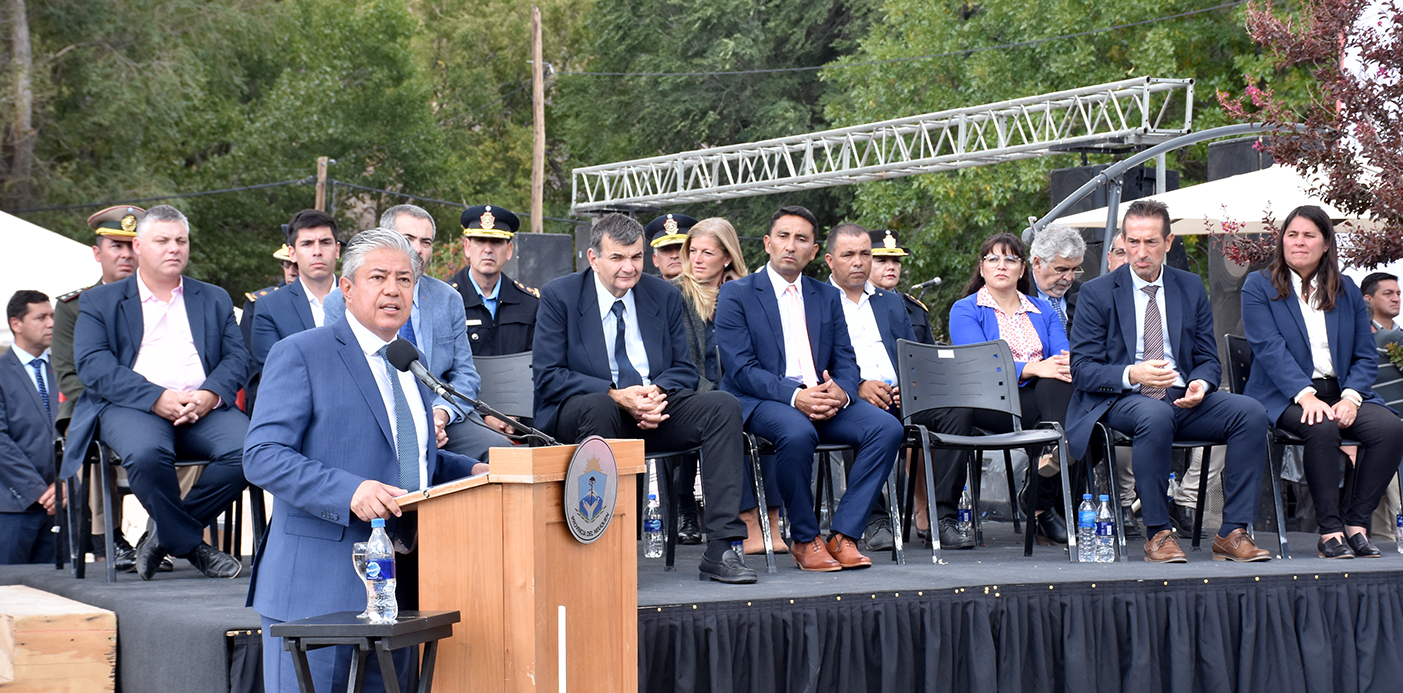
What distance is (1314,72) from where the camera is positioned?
6184 mm

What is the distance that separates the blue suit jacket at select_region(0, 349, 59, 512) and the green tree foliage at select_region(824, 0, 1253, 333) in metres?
15.7

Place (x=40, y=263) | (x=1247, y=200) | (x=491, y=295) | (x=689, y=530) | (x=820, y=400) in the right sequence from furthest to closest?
(x=40, y=263) < (x=1247, y=200) < (x=491, y=295) < (x=689, y=530) < (x=820, y=400)

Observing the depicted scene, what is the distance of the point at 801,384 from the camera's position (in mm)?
5352

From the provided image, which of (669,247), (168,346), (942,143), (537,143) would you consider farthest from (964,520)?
(537,143)

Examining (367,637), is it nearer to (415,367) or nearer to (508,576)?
(508,576)

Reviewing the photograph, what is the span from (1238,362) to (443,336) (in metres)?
3.61

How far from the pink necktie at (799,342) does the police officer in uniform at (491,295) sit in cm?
156

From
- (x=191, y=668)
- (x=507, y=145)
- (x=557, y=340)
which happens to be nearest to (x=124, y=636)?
(x=191, y=668)

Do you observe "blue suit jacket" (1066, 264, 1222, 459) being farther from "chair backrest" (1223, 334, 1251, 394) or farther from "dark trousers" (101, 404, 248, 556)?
"dark trousers" (101, 404, 248, 556)

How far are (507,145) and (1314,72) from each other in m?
34.6

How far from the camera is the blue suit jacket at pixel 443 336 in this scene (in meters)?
5.22

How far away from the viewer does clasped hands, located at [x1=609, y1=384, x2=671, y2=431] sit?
4.86 meters

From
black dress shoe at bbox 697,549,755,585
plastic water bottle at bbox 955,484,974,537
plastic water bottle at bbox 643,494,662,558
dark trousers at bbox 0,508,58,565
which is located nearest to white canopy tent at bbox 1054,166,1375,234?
plastic water bottle at bbox 955,484,974,537

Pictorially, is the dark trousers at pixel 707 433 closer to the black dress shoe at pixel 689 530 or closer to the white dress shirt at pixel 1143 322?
the black dress shoe at pixel 689 530
